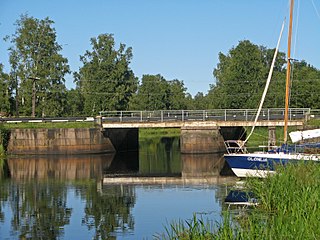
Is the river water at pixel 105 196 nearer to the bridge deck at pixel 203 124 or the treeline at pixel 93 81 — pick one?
the bridge deck at pixel 203 124

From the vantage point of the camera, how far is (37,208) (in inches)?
1136

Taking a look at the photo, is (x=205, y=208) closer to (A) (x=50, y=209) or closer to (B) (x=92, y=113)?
(A) (x=50, y=209)

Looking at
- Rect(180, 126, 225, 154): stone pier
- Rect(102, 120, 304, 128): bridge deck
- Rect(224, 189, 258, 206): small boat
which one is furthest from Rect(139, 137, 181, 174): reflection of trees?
Rect(224, 189, 258, 206): small boat

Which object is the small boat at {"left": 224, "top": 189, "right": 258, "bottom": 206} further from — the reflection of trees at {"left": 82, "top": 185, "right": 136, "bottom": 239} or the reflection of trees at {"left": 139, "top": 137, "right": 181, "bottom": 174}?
the reflection of trees at {"left": 139, "top": 137, "right": 181, "bottom": 174}

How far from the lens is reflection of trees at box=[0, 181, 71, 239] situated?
77.1 ft

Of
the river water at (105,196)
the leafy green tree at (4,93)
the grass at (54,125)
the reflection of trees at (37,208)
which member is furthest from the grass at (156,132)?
the reflection of trees at (37,208)

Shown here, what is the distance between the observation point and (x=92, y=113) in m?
90.4

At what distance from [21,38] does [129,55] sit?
19319 millimetres

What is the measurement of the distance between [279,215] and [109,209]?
13746 millimetres

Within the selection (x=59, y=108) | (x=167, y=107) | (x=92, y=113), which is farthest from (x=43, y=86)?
(x=167, y=107)

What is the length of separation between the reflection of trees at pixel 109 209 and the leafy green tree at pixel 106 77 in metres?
54.1

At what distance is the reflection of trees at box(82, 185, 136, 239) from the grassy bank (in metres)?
3.20

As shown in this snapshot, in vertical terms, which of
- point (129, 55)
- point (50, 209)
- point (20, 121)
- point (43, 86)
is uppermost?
point (129, 55)

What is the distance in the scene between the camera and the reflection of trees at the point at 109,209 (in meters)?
23.5
